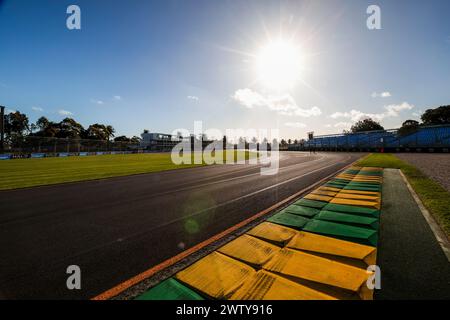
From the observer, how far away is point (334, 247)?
11.9ft

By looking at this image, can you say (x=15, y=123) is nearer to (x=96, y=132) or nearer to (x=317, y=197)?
(x=96, y=132)

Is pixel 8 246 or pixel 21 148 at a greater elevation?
pixel 21 148

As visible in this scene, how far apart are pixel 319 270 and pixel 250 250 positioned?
3.56 feet

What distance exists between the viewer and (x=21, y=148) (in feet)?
105

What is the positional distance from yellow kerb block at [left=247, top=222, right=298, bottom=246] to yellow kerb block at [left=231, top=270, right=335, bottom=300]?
3.75ft

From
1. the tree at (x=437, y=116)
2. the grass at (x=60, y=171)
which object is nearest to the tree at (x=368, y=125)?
the tree at (x=437, y=116)

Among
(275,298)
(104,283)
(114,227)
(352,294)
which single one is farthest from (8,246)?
(352,294)

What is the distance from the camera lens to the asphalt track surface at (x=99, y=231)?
9.15 feet

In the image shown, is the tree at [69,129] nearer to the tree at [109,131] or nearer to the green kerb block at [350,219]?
the tree at [109,131]

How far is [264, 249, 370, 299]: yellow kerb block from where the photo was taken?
2.65 m

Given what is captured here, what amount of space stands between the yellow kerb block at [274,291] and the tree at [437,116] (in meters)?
100

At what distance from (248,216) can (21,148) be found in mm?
41571

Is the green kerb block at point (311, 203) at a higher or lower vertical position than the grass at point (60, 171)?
lower
